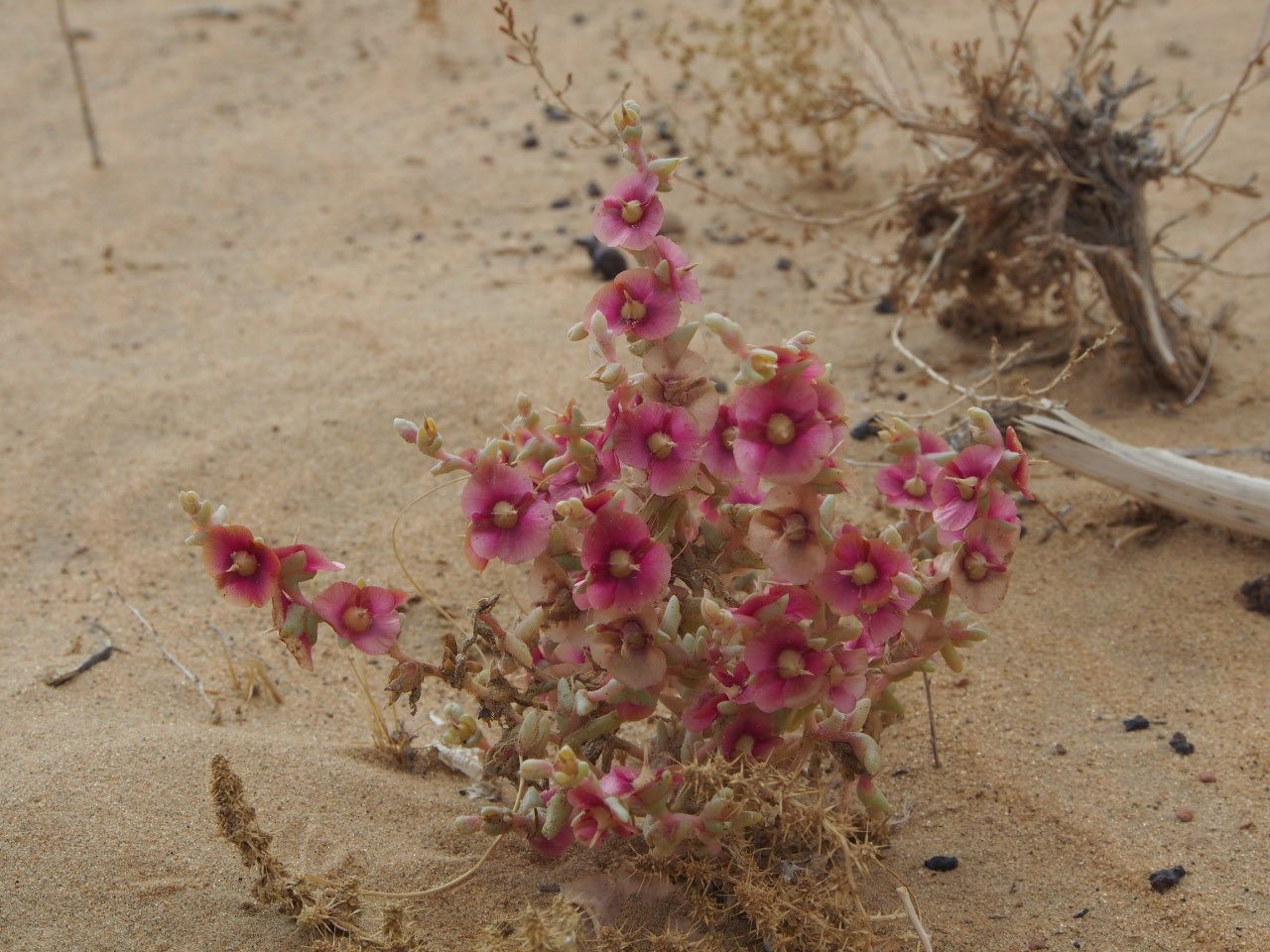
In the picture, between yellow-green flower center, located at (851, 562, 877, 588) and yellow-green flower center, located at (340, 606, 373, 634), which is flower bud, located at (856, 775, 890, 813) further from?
yellow-green flower center, located at (340, 606, 373, 634)

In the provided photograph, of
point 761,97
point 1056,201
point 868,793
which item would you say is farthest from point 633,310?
point 761,97

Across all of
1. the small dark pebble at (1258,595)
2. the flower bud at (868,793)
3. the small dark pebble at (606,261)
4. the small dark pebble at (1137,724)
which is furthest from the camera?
the small dark pebble at (606,261)

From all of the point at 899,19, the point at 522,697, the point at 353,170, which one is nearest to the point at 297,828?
the point at 522,697

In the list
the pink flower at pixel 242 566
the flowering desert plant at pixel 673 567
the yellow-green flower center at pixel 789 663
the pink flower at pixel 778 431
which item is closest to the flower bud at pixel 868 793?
the flowering desert plant at pixel 673 567

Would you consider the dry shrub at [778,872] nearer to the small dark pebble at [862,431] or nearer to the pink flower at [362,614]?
the pink flower at [362,614]

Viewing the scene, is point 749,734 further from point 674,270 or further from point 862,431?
point 862,431

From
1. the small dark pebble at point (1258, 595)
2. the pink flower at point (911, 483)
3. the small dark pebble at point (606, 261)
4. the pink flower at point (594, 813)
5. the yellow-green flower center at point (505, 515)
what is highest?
the yellow-green flower center at point (505, 515)
